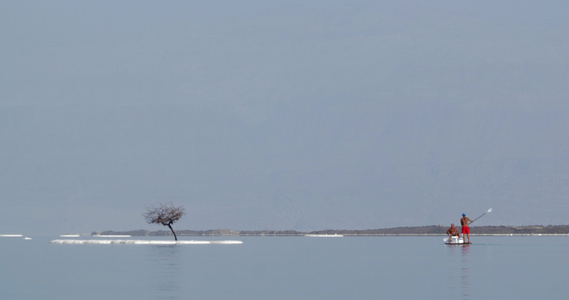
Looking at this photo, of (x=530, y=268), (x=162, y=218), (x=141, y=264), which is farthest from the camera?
(x=162, y=218)

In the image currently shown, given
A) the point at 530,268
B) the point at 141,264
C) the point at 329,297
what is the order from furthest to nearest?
the point at 141,264 < the point at 530,268 < the point at 329,297

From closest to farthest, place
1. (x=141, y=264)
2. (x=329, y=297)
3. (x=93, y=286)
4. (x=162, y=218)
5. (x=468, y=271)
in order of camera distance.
Answer: (x=329, y=297)
(x=93, y=286)
(x=468, y=271)
(x=141, y=264)
(x=162, y=218)

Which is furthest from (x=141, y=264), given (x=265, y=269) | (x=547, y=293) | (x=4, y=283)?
(x=547, y=293)

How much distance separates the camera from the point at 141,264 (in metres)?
52.0

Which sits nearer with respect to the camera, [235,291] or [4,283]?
[235,291]

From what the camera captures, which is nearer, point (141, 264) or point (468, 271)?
point (468, 271)

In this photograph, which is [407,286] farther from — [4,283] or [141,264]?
[141,264]

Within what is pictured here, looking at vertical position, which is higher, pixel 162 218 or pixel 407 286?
pixel 162 218

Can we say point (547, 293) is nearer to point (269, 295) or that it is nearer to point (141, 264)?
point (269, 295)

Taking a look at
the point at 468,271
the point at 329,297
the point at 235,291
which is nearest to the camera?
the point at 329,297

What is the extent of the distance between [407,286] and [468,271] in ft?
30.3

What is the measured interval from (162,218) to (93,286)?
65.8m

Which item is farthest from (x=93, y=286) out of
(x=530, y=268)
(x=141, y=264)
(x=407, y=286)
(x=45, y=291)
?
(x=530, y=268)

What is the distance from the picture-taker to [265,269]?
47.9m
